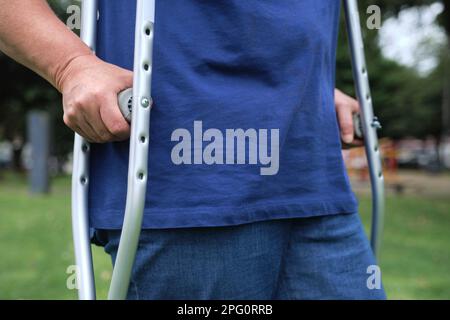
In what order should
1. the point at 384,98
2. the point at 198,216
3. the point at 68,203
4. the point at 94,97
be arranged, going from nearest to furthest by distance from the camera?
the point at 94,97, the point at 198,216, the point at 68,203, the point at 384,98

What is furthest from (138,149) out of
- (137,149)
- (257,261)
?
(257,261)

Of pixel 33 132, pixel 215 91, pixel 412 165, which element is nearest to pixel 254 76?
pixel 215 91

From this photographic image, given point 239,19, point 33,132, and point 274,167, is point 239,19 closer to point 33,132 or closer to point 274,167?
point 274,167

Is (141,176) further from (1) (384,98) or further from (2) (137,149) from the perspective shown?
(1) (384,98)

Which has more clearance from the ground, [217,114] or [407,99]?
[407,99]

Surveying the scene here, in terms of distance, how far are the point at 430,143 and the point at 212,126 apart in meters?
45.9

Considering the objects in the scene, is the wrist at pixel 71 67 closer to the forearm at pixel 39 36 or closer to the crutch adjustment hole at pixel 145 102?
the forearm at pixel 39 36

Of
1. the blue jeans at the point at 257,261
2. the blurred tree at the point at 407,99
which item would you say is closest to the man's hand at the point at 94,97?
the blue jeans at the point at 257,261

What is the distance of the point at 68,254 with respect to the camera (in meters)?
6.30

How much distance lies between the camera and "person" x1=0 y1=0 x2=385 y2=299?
3.81ft

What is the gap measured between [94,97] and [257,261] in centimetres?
48

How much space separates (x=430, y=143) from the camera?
Result: 147ft

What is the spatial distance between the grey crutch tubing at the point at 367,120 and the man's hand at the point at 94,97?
2.39 feet

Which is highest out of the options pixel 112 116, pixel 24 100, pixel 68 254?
pixel 24 100
